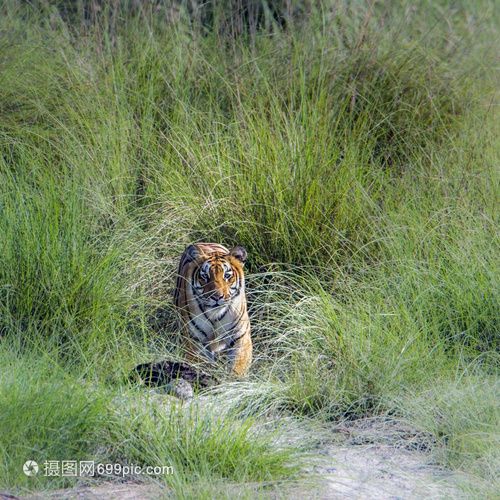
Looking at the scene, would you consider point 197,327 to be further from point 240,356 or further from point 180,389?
point 180,389

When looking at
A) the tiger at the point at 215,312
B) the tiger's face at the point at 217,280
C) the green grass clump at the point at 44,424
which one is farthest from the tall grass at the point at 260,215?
the tiger's face at the point at 217,280

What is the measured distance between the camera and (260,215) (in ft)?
18.5

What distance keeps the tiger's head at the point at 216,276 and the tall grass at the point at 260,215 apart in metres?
0.31

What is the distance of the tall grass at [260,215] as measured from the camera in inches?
164

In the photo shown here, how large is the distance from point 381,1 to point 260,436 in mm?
4639

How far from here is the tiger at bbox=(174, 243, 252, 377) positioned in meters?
4.86

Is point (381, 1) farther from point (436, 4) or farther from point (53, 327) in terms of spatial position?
point (53, 327)

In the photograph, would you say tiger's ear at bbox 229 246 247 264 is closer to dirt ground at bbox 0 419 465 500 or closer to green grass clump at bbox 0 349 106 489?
dirt ground at bbox 0 419 465 500

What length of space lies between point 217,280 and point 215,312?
154mm

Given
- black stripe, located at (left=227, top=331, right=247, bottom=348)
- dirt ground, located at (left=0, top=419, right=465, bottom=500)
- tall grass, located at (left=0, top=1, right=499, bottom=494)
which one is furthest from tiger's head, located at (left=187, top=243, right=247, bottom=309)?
dirt ground, located at (left=0, top=419, right=465, bottom=500)

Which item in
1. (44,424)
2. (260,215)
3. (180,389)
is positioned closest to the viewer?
(44,424)

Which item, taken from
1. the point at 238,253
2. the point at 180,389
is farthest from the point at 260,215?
the point at 180,389

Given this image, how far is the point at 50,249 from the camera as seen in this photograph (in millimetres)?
5051

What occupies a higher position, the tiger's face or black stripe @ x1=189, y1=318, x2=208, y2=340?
the tiger's face
